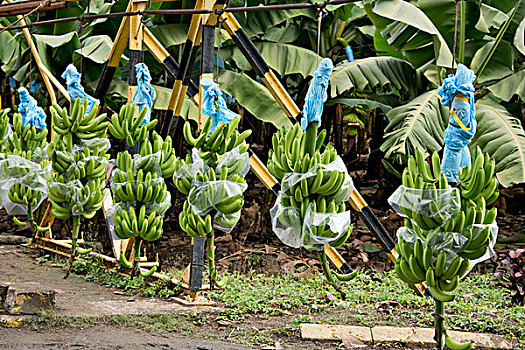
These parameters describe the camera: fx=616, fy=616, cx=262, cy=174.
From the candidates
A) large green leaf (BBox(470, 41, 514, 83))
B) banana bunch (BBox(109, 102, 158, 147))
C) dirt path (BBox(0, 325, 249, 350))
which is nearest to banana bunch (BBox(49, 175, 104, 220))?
banana bunch (BBox(109, 102, 158, 147))

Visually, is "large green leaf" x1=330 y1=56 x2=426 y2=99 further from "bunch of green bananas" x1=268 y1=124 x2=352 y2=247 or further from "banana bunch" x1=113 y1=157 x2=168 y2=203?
"bunch of green bananas" x1=268 y1=124 x2=352 y2=247

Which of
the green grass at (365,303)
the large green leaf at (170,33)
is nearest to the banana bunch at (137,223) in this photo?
the green grass at (365,303)

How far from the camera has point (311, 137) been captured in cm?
347

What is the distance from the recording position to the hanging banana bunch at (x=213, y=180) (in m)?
4.23

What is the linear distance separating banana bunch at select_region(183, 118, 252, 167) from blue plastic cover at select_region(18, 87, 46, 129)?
6.18ft

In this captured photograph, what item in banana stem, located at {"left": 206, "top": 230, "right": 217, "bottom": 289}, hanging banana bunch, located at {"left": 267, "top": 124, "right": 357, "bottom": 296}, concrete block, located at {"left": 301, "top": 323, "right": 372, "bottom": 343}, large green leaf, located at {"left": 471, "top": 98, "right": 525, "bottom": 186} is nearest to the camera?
hanging banana bunch, located at {"left": 267, "top": 124, "right": 357, "bottom": 296}

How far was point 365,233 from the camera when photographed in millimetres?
8867

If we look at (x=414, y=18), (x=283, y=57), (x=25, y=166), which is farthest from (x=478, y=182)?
(x=283, y=57)

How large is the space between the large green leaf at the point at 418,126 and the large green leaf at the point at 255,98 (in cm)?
125

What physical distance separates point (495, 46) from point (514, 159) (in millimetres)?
1283

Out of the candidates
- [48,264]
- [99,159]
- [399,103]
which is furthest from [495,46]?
[48,264]

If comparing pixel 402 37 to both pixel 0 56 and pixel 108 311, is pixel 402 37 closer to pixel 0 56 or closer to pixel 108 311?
pixel 108 311

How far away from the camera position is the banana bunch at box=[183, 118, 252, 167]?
13.9 feet

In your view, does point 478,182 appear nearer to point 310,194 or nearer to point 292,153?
point 310,194
